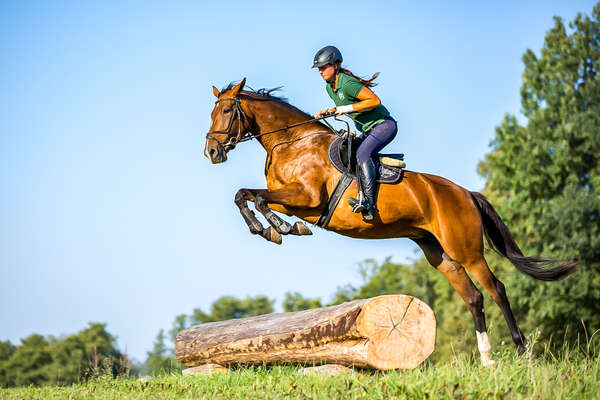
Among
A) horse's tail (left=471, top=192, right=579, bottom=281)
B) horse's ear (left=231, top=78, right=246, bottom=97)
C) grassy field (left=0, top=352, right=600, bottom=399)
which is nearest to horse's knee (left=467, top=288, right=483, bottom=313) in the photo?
horse's tail (left=471, top=192, right=579, bottom=281)

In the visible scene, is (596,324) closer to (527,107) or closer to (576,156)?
(576,156)

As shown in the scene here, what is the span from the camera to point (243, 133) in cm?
734

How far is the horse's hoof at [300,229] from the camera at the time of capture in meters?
6.75

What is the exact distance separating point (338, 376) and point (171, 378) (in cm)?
230

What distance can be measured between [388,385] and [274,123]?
366 cm

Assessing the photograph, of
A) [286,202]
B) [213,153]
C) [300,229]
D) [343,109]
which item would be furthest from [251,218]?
[343,109]

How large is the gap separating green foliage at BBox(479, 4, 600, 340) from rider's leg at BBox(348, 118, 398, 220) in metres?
14.3

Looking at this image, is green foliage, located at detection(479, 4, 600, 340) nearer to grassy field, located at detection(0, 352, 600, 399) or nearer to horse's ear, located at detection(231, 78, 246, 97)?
grassy field, located at detection(0, 352, 600, 399)

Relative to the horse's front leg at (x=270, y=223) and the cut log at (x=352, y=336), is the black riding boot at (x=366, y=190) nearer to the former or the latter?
the horse's front leg at (x=270, y=223)

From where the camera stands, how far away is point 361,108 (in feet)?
22.5

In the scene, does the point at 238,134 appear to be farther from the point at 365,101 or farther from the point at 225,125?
the point at 365,101

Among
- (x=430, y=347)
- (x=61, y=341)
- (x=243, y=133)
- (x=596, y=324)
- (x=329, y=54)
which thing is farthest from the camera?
(x=61, y=341)

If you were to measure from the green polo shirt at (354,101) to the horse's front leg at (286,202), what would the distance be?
1161 mm

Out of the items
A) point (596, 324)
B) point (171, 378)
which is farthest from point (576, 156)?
point (171, 378)
